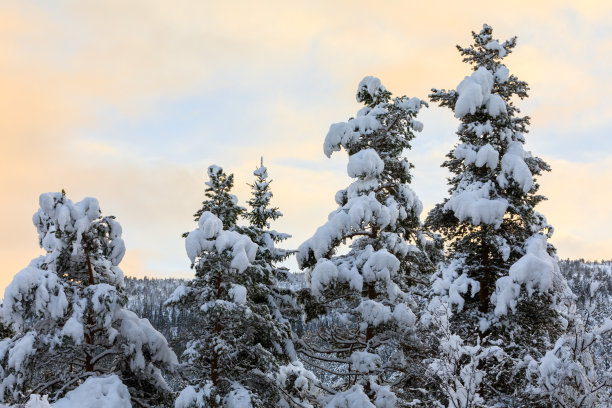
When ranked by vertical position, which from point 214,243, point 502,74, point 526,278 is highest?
point 502,74

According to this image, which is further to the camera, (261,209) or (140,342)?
(261,209)

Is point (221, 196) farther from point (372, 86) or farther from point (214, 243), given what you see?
point (372, 86)

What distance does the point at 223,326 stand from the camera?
487 inches

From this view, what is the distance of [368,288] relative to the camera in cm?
1537

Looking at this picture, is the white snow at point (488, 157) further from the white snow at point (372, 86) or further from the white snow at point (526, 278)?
the white snow at point (372, 86)

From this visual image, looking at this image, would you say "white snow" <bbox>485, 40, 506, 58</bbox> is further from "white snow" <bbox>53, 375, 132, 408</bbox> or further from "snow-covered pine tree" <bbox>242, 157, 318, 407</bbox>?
"white snow" <bbox>53, 375, 132, 408</bbox>

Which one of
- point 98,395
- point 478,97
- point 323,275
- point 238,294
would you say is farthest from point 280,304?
point 478,97

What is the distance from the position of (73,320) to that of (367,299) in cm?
820

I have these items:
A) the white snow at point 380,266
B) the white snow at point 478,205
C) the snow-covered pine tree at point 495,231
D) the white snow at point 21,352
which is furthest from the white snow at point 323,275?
the white snow at point 21,352

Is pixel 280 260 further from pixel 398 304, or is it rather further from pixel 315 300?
pixel 398 304

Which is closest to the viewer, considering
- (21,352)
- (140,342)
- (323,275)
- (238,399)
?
(21,352)

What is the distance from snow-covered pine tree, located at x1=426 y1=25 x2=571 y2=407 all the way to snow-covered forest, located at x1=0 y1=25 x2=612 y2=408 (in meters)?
0.05

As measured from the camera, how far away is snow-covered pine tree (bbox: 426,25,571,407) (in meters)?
11.9

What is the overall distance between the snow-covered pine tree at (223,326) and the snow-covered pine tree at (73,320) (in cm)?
106
